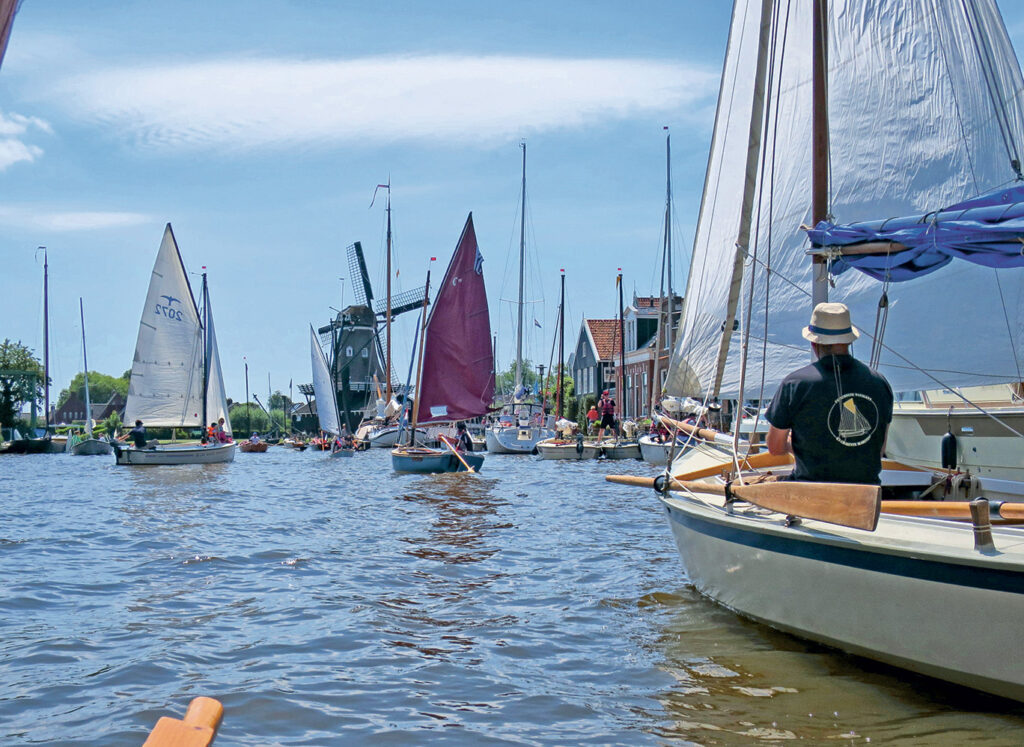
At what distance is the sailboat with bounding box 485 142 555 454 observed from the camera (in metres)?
52.1

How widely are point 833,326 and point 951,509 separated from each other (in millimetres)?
1338

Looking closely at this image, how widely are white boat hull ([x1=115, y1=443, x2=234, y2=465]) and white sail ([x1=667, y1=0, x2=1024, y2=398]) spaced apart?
30615 millimetres

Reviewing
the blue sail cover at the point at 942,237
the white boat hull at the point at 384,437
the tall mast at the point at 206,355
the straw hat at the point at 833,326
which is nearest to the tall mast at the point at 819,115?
the blue sail cover at the point at 942,237

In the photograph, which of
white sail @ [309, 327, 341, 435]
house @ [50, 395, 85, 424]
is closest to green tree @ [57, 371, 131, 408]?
house @ [50, 395, 85, 424]

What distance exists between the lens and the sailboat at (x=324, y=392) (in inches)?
2132

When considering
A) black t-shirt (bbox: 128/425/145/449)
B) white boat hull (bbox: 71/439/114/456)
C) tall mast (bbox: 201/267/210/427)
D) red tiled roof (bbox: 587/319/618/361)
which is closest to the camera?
black t-shirt (bbox: 128/425/145/449)

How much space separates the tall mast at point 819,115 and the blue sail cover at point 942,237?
1.21 metres

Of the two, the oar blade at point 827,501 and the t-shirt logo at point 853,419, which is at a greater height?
the t-shirt logo at point 853,419

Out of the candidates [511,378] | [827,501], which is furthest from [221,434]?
[511,378]

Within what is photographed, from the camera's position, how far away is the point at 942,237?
7062 millimetres

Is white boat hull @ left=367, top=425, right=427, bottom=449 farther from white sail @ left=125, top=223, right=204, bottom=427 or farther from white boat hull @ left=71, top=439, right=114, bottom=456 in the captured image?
white sail @ left=125, top=223, right=204, bottom=427

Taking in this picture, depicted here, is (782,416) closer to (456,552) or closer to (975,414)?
(975,414)

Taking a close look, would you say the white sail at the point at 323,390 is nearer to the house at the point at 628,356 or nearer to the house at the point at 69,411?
the house at the point at 628,356

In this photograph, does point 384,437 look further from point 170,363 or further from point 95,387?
point 95,387
